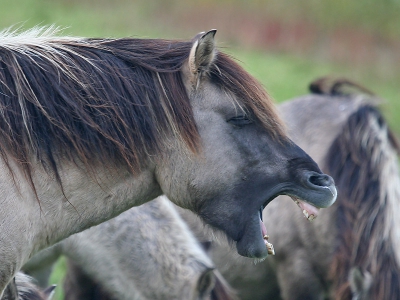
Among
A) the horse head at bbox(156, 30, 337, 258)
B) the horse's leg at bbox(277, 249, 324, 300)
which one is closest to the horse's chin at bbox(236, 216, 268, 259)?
the horse head at bbox(156, 30, 337, 258)

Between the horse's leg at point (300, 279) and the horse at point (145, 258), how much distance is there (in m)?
1.09

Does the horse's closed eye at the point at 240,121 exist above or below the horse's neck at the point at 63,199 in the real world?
above

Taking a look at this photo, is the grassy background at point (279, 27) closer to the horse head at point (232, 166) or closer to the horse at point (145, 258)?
the horse at point (145, 258)

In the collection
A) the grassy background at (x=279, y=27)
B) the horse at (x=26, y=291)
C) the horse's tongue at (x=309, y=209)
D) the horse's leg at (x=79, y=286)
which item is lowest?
the grassy background at (x=279, y=27)

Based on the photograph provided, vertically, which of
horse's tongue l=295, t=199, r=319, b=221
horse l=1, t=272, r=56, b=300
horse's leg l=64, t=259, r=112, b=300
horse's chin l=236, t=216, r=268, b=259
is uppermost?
horse's tongue l=295, t=199, r=319, b=221

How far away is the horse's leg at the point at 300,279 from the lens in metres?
4.82

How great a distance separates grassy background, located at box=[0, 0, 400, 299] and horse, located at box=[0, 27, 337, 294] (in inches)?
489

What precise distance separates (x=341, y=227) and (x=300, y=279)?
0.57 metres

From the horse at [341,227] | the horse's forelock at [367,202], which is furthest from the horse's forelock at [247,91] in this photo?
the horse's forelock at [367,202]

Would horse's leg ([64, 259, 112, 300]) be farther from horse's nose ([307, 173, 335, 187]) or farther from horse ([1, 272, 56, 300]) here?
horse's nose ([307, 173, 335, 187])

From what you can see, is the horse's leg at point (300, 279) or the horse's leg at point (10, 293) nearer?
the horse's leg at point (10, 293)

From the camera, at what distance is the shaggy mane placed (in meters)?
2.43

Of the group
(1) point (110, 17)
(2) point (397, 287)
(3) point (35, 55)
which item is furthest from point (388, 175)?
(1) point (110, 17)

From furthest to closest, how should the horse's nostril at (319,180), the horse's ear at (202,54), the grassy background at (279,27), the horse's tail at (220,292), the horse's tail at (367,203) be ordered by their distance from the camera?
1. the grassy background at (279,27)
2. the horse's tail at (367,203)
3. the horse's tail at (220,292)
4. the horse's nostril at (319,180)
5. the horse's ear at (202,54)
